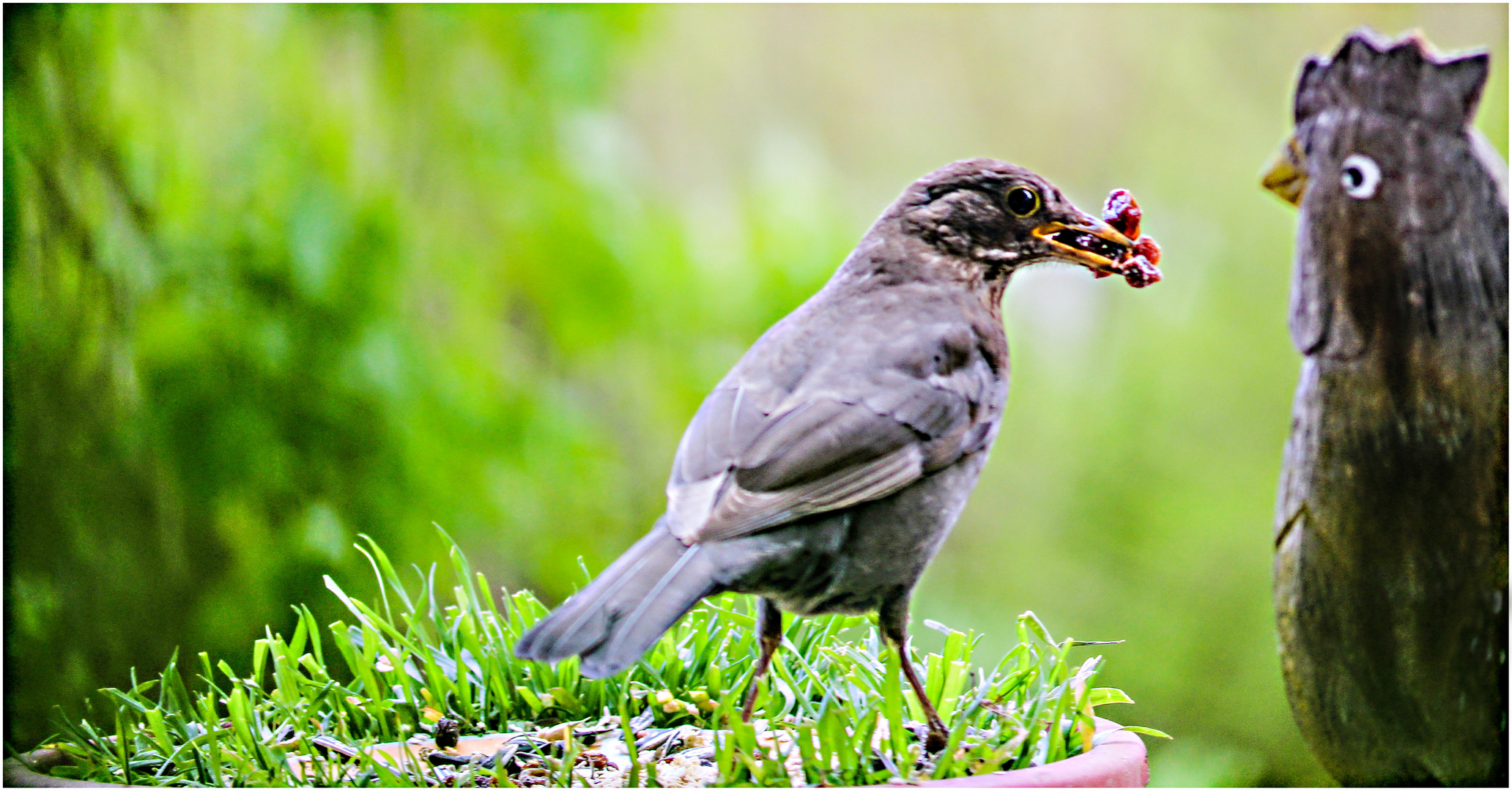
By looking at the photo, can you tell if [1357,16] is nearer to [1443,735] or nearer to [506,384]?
[1443,735]

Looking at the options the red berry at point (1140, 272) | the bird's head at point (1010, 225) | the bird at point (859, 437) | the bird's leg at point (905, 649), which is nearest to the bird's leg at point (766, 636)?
the bird at point (859, 437)

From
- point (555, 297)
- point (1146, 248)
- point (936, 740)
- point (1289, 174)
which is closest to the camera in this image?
point (936, 740)

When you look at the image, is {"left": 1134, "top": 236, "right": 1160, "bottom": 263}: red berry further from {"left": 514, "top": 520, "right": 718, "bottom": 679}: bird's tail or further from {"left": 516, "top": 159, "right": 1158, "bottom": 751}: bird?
{"left": 514, "top": 520, "right": 718, "bottom": 679}: bird's tail

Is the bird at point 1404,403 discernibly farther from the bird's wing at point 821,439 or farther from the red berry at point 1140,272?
the bird's wing at point 821,439

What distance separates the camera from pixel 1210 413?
431cm

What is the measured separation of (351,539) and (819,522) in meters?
1.53

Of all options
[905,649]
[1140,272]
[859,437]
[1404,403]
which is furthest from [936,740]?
[1404,403]

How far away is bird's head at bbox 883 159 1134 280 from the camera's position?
194 centimetres

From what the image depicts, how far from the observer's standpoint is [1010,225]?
1950 mm

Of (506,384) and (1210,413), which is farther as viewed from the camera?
(1210,413)

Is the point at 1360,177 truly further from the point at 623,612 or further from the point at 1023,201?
the point at 623,612

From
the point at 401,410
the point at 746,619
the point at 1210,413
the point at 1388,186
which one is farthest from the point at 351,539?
the point at 1210,413

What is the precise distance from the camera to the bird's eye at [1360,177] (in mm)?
2646

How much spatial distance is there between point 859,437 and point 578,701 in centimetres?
71
